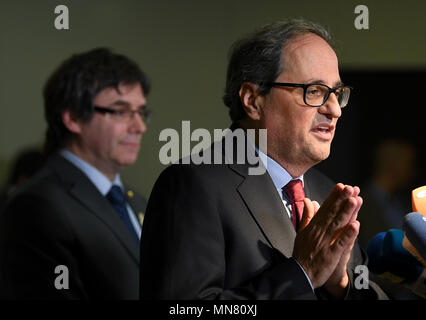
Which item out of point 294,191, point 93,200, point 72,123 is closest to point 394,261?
point 294,191

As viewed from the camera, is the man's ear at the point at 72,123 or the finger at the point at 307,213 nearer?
the finger at the point at 307,213

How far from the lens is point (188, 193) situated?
1.25 metres

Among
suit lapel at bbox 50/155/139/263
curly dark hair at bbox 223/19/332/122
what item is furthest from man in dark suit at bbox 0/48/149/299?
curly dark hair at bbox 223/19/332/122

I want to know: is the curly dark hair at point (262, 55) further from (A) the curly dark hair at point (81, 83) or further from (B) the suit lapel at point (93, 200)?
(A) the curly dark hair at point (81, 83)

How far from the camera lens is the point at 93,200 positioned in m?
1.97

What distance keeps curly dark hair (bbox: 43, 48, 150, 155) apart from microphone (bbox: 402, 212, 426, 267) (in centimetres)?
117

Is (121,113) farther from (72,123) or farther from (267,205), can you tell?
(267,205)

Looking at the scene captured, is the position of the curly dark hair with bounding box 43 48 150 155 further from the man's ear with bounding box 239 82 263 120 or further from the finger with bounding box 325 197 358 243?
the finger with bounding box 325 197 358 243

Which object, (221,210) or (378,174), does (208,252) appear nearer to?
(221,210)

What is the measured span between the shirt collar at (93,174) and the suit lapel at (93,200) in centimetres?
4

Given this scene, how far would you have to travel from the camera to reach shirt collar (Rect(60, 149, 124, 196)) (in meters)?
2.09

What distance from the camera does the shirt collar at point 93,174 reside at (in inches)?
82.2
